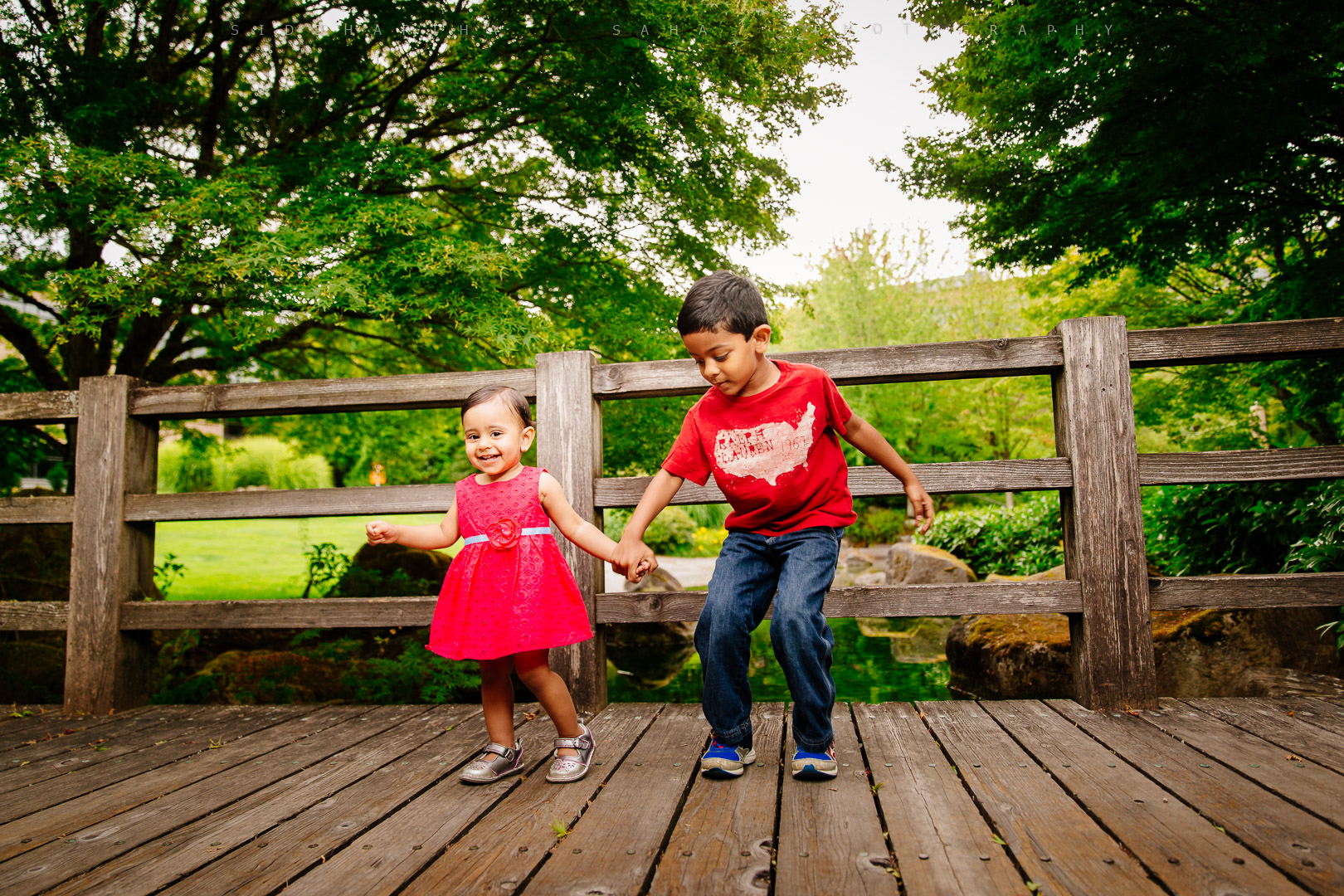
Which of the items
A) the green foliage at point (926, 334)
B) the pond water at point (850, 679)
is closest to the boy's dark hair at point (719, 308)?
the pond water at point (850, 679)

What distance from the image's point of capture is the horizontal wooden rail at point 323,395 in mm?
3178

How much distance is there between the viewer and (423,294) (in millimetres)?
4656

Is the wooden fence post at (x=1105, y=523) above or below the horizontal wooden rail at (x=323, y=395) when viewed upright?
below

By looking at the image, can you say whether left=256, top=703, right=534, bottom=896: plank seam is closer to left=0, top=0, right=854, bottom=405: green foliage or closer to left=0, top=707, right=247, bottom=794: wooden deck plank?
left=0, top=707, right=247, bottom=794: wooden deck plank

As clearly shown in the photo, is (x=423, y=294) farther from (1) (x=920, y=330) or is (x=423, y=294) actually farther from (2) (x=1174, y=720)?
(1) (x=920, y=330)

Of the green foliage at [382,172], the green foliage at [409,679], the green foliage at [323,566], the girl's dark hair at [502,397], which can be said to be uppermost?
the green foliage at [382,172]

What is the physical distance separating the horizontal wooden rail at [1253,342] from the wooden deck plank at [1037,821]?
4.97 feet

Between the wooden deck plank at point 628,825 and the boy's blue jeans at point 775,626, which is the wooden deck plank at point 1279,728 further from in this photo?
the wooden deck plank at point 628,825

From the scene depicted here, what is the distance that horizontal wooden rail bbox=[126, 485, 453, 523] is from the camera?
122 inches

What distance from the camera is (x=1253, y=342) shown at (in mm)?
2783

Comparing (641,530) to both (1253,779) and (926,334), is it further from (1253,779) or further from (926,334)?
(926,334)

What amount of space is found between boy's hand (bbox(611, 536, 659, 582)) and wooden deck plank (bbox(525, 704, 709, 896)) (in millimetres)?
555

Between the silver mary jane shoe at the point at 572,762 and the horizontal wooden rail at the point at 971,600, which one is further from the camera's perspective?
the horizontal wooden rail at the point at 971,600

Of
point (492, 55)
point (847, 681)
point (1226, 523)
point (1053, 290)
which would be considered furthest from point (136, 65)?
point (1053, 290)
